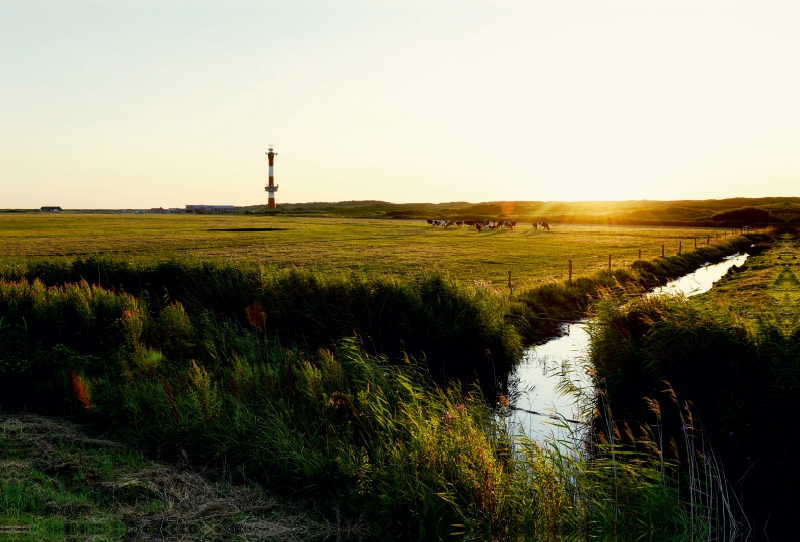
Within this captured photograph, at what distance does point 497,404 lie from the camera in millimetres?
12633

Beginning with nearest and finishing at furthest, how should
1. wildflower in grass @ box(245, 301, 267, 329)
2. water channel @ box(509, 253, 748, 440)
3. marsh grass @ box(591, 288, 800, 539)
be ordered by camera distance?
marsh grass @ box(591, 288, 800, 539), water channel @ box(509, 253, 748, 440), wildflower in grass @ box(245, 301, 267, 329)

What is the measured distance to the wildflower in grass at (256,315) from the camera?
15.5 meters

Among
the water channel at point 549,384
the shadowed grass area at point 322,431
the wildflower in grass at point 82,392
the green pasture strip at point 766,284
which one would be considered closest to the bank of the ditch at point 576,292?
the water channel at point 549,384

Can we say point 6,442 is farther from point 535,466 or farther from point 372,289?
point 372,289

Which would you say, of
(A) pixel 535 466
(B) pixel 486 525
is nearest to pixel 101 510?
(B) pixel 486 525

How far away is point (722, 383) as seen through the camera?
9.19 meters

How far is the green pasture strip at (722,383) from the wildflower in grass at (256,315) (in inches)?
342

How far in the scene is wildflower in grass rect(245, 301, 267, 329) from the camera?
15.5 metres

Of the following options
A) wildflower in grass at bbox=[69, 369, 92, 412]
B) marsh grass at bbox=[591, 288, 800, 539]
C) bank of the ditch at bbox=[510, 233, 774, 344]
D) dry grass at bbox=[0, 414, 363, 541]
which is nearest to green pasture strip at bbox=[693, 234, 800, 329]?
marsh grass at bbox=[591, 288, 800, 539]

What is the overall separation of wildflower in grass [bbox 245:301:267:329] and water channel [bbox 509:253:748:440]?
6888 millimetres

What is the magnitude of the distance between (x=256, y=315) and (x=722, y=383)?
37.6 feet

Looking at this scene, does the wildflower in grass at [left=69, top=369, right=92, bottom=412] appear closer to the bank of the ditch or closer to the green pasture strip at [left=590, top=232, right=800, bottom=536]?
the green pasture strip at [left=590, top=232, right=800, bottom=536]

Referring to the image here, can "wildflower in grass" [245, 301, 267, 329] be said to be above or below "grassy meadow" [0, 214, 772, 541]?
above

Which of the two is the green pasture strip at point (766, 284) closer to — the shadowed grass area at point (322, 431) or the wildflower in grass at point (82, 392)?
the shadowed grass area at point (322, 431)
